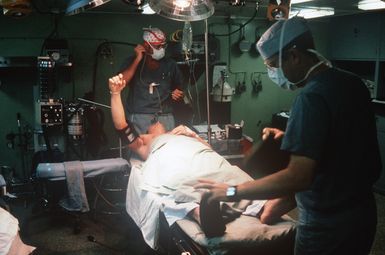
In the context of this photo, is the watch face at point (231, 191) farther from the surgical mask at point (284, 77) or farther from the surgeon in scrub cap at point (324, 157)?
the surgical mask at point (284, 77)

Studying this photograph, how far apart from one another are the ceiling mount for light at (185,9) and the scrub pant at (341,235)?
5.80 feet

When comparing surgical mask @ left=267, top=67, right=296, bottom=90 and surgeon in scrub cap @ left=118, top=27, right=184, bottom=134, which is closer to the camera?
surgical mask @ left=267, top=67, right=296, bottom=90

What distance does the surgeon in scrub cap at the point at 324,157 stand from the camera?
1525 millimetres

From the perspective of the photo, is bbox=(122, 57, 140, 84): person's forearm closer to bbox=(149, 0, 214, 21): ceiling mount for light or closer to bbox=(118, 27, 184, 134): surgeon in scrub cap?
bbox=(118, 27, 184, 134): surgeon in scrub cap

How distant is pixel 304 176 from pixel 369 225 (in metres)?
0.41

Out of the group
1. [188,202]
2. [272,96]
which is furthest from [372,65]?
[188,202]

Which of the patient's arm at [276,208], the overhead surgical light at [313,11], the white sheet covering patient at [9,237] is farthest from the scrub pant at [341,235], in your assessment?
the overhead surgical light at [313,11]

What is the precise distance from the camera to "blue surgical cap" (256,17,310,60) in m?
1.71

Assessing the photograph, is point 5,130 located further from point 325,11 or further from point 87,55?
point 325,11

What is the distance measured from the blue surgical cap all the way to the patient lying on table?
2.58 ft

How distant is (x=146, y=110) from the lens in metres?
4.36

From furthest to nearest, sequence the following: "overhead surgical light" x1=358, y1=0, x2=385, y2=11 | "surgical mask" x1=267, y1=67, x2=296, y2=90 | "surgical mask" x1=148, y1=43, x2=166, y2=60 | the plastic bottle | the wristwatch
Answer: "surgical mask" x1=148, y1=43, x2=166, y2=60 < "overhead surgical light" x1=358, y1=0, x2=385, y2=11 < the plastic bottle < "surgical mask" x1=267, y1=67, x2=296, y2=90 < the wristwatch

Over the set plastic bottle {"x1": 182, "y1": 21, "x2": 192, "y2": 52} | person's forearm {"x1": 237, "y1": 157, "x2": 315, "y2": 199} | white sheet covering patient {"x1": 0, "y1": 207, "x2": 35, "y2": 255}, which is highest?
plastic bottle {"x1": 182, "y1": 21, "x2": 192, "y2": 52}

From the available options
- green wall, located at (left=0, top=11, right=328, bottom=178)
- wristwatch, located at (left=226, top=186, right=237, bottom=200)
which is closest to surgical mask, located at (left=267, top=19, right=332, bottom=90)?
wristwatch, located at (left=226, top=186, right=237, bottom=200)
